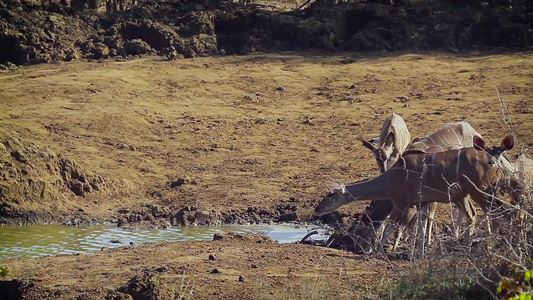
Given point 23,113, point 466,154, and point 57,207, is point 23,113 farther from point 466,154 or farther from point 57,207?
point 466,154

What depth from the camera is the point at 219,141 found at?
48.9 ft

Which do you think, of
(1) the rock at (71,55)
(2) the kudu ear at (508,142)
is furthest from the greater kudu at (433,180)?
(1) the rock at (71,55)

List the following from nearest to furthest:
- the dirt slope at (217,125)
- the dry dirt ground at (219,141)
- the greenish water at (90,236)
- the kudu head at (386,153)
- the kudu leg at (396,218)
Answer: the dry dirt ground at (219,141) < the kudu leg at (396,218) < the greenish water at (90,236) < the kudu head at (386,153) < the dirt slope at (217,125)

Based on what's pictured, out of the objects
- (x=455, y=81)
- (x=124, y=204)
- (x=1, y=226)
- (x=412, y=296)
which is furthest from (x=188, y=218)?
(x=455, y=81)

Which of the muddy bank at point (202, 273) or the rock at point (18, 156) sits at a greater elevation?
the muddy bank at point (202, 273)

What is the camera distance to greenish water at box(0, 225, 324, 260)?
10.1 meters

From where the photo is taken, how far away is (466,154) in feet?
29.7

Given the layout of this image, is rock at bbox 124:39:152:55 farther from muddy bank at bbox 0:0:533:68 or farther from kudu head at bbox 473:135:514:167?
kudu head at bbox 473:135:514:167

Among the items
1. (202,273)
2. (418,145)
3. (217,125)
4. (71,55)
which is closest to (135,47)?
(71,55)

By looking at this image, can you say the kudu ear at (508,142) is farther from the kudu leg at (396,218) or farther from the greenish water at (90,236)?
the greenish water at (90,236)

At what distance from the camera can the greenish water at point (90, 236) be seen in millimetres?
10148

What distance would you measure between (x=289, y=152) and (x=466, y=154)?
577 centimetres

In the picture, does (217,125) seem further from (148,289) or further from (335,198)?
(148,289)

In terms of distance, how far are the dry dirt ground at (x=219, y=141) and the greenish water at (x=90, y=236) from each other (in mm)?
365
